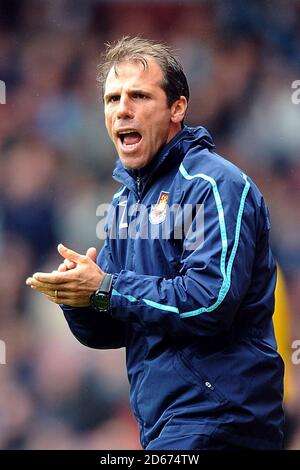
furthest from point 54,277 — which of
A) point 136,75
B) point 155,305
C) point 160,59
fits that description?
point 160,59

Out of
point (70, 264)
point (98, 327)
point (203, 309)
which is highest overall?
point (70, 264)

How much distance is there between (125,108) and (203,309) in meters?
0.80

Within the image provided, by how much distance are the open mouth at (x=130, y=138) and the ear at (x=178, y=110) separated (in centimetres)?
14

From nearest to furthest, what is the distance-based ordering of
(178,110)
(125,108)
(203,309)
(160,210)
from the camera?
1. (203,309)
2. (160,210)
3. (125,108)
4. (178,110)

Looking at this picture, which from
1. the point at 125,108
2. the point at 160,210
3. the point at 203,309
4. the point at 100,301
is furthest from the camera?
the point at 125,108

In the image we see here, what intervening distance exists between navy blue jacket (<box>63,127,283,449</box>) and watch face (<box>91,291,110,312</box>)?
1.0 inches

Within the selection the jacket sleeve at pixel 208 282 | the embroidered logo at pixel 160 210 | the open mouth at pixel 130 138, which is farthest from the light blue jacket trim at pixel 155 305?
the open mouth at pixel 130 138

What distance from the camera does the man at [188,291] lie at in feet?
10.2

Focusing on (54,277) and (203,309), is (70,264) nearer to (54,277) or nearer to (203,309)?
(54,277)

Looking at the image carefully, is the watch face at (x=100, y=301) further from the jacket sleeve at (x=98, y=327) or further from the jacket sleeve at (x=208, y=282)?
the jacket sleeve at (x=98, y=327)

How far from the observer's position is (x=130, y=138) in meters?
3.51

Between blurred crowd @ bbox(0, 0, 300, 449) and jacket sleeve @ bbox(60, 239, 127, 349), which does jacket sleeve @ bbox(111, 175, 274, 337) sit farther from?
blurred crowd @ bbox(0, 0, 300, 449)

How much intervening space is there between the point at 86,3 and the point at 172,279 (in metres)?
3.67

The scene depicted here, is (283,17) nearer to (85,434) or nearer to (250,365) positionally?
(85,434)
